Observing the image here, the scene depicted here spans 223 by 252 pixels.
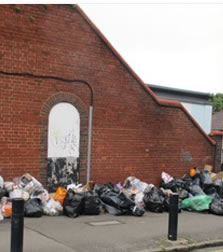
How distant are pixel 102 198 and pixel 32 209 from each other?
72.7 inches

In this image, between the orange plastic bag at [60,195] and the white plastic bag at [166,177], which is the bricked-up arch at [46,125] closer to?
the orange plastic bag at [60,195]

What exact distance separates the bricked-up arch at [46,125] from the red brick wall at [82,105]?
0.08 ft

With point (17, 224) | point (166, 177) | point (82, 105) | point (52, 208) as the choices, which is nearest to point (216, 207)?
point (166, 177)

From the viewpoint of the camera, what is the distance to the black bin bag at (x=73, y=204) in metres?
7.66

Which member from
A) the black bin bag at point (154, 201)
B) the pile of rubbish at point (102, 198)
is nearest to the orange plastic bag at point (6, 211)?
the pile of rubbish at point (102, 198)

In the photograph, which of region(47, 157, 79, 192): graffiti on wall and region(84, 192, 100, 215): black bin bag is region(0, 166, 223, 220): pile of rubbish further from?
region(47, 157, 79, 192): graffiti on wall

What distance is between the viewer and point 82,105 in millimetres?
9312

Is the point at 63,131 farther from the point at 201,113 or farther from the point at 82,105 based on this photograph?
the point at 201,113

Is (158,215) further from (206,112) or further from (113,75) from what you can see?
(206,112)

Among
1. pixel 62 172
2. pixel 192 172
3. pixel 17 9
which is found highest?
pixel 17 9

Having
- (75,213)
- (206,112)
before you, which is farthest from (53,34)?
(206,112)

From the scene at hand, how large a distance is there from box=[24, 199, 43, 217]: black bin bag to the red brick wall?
1.02 m

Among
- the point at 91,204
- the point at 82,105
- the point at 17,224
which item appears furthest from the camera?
the point at 82,105

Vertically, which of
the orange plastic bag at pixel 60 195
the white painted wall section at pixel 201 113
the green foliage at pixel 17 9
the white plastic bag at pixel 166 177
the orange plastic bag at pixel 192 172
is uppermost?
the green foliage at pixel 17 9
